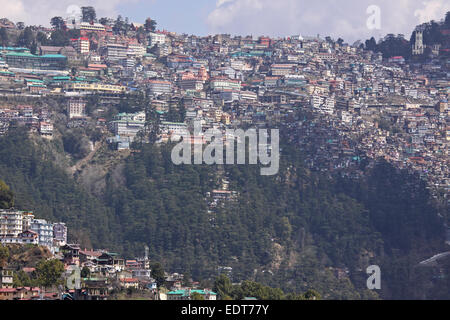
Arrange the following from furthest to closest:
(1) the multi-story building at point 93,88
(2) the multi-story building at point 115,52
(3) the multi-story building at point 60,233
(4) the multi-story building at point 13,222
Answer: (2) the multi-story building at point 115,52 → (1) the multi-story building at point 93,88 → (3) the multi-story building at point 60,233 → (4) the multi-story building at point 13,222

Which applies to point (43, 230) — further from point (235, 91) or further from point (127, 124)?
point (235, 91)

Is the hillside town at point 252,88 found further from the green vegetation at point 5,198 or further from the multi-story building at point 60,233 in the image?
the green vegetation at point 5,198

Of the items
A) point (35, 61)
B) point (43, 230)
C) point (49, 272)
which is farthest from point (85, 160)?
point (49, 272)

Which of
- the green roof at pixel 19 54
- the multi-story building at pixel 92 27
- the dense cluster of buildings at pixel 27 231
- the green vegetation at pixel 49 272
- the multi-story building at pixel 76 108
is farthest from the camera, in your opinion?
the multi-story building at pixel 92 27

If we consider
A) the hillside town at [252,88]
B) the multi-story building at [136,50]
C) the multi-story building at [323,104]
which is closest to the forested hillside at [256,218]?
the hillside town at [252,88]

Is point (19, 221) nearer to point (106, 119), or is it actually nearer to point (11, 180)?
point (11, 180)

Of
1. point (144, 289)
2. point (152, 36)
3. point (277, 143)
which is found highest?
point (152, 36)

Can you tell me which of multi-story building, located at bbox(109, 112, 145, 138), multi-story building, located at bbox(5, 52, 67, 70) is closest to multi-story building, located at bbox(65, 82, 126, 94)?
multi-story building, located at bbox(109, 112, 145, 138)

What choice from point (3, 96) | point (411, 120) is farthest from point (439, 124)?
point (3, 96)

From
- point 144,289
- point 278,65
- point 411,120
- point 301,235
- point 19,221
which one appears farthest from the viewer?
point 278,65
